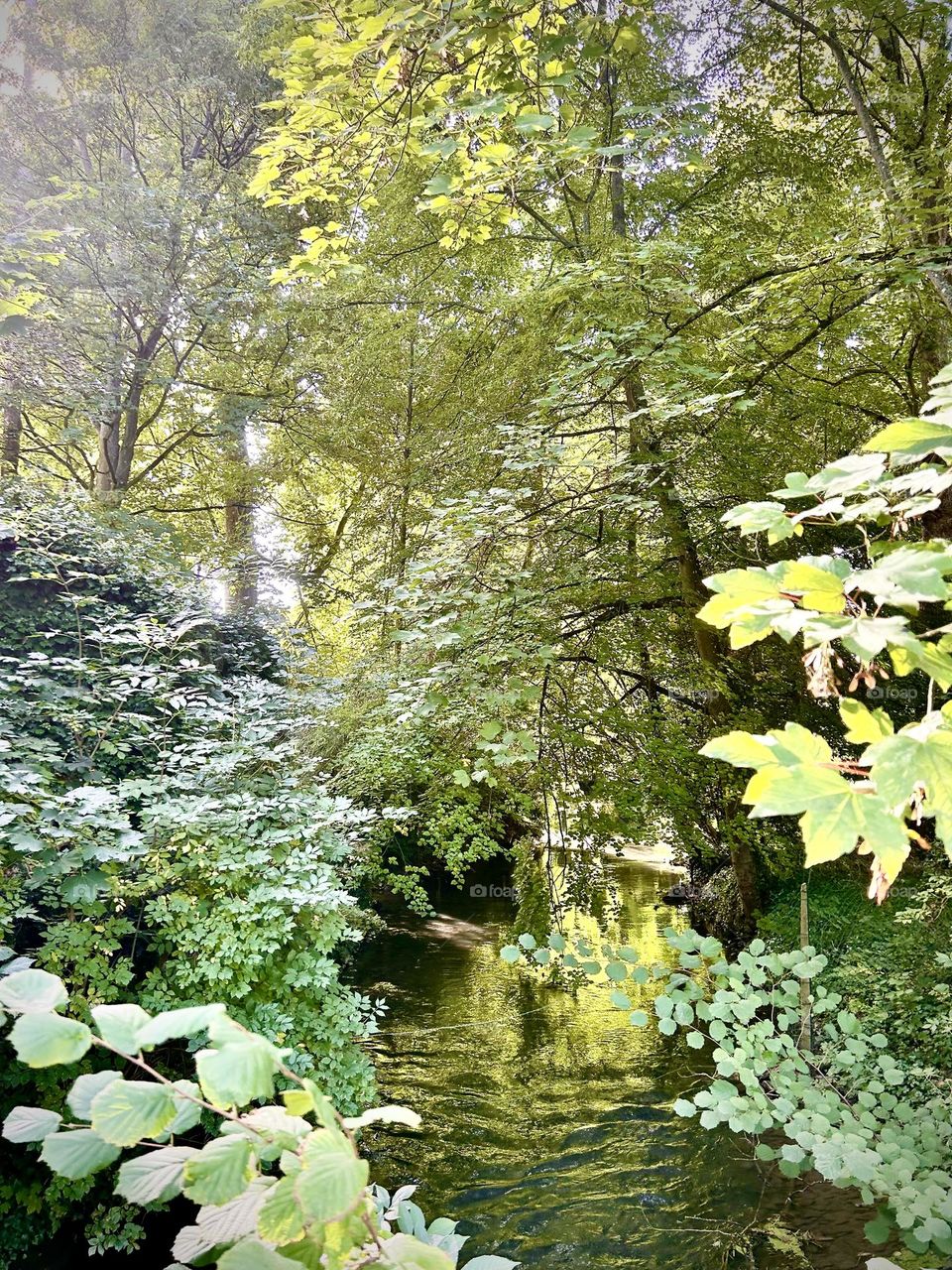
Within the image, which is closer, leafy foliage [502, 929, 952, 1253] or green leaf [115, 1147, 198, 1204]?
green leaf [115, 1147, 198, 1204]

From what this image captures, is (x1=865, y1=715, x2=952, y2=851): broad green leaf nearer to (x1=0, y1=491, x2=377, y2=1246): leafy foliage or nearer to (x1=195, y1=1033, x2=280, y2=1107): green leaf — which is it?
(x1=195, y1=1033, x2=280, y2=1107): green leaf

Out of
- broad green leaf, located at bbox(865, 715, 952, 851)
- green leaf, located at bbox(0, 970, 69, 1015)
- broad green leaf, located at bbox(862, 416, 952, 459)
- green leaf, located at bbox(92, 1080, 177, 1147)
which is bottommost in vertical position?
green leaf, located at bbox(92, 1080, 177, 1147)

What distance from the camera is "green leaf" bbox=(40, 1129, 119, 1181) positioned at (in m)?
0.61

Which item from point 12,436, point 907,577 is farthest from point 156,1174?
point 12,436

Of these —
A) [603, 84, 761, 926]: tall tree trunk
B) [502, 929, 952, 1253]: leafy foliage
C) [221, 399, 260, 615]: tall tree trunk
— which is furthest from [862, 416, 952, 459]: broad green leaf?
[221, 399, 260, 615]: tall tree trunk

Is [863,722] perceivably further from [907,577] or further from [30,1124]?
[30,1124]

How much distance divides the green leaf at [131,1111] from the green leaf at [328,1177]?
0.42ft

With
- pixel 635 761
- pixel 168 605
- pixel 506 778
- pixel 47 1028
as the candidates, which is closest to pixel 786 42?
pixel 635 761

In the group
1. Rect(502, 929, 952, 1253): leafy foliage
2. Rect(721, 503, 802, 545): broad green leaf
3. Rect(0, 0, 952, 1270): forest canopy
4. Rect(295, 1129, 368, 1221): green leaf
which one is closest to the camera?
Rect(295, 1129, 368, 1221): green leaf

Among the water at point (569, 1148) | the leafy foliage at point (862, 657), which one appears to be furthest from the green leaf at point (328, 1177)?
the water at point (569, 1148)

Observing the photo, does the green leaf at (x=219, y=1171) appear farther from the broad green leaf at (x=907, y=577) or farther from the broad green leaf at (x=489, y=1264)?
the broad green leaf at (x=907, y=577)

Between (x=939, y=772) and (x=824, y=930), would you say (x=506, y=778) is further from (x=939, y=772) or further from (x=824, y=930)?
(x=939, y=772)

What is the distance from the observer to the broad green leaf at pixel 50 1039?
0.61 metres

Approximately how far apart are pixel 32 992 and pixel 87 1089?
0.11 meters
